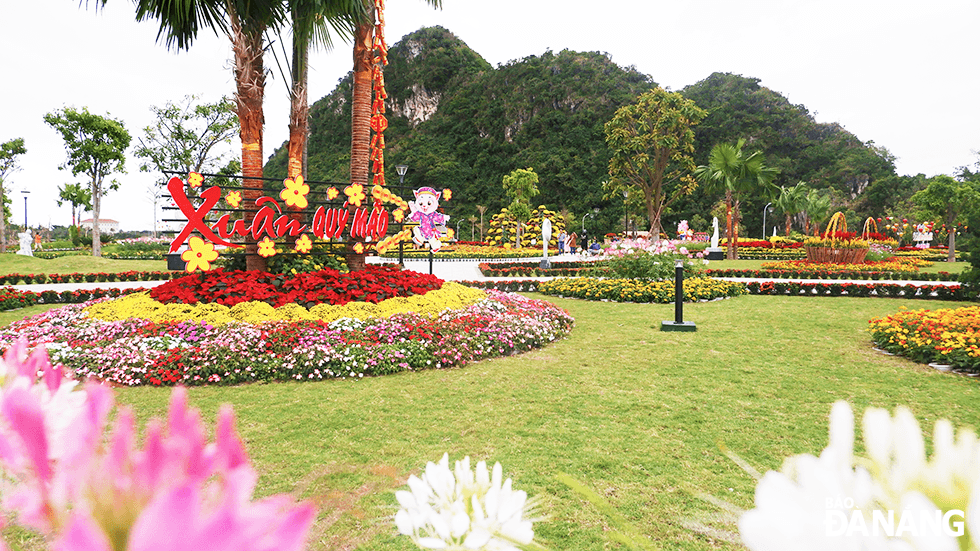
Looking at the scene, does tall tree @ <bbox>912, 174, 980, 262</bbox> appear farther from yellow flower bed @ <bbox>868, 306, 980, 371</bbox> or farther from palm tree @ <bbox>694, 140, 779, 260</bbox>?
yellow flower bed @ <bbox>868, 306, 980, 371</bbox>

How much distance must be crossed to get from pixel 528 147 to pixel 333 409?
66002 millimetres

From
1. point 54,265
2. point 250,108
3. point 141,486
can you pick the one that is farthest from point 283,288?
point 54,265

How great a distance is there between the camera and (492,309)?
7.77 metres

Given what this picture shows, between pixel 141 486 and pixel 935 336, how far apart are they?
26.4 feet

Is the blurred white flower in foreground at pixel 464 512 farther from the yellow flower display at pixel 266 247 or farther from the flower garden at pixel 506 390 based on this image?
the yellow flower display at pixel 266 247

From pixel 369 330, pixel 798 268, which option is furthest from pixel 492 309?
pixel 798 268

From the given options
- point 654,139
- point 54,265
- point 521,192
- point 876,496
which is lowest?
point 54,265

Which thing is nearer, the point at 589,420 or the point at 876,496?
the point at 876,496

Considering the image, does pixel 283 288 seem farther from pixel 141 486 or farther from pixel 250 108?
pixel 141 486

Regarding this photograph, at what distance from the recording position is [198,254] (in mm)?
7105

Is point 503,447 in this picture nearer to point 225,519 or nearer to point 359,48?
point 225,519

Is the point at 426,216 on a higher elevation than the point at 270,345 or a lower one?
higher

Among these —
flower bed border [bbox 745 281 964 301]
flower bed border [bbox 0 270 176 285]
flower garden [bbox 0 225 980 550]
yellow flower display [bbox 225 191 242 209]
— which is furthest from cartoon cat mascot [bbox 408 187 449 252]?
flower bed border [bbox 0 270 176 285]

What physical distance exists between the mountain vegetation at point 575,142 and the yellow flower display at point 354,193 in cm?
3792
